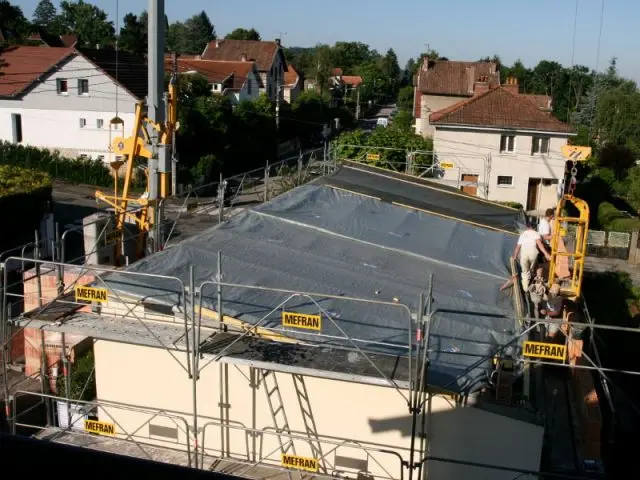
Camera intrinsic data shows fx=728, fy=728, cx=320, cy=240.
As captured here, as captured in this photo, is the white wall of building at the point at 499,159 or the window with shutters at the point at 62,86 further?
the window with shutters at the point at 62,86

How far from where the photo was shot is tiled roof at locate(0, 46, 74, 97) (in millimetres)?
34719

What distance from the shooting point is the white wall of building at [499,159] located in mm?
30094

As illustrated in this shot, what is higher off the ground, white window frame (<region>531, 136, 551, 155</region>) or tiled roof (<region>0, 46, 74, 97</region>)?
tiled roof (<region>0, 46, 74, 97</region>)

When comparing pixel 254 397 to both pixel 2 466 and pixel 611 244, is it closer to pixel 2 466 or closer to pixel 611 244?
pixel 2 466

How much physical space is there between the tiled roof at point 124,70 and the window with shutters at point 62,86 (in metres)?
1.63

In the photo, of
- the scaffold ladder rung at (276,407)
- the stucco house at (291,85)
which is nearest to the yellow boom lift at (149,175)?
the scaffold ladder rung at (276,407)

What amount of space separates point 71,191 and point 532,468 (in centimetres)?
2820

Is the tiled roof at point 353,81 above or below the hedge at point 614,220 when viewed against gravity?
above

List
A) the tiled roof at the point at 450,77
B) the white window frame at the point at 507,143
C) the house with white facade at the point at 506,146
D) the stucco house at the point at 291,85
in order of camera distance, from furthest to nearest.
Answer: the stucco house at the point at 291,85, the tiled roof at the point at 450,77, the white window frame at the point at 507,143, the house with white facade at the point at 506,146

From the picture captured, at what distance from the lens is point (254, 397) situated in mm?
8664

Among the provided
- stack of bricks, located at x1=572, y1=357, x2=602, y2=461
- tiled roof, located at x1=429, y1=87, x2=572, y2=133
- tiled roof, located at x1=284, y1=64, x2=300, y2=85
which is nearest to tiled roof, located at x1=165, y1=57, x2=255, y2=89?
tiled roof, located at x1=284, y1=64, x2=300, y2=85

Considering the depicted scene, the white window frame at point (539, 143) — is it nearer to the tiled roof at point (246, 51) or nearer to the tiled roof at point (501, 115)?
the tiled roof at point (501, 115)

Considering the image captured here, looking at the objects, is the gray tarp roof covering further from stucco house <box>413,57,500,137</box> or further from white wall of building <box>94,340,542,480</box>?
stucco house <box>413,57,500,137</box>

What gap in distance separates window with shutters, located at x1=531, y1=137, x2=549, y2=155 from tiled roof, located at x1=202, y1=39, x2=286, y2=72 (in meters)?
29.6
